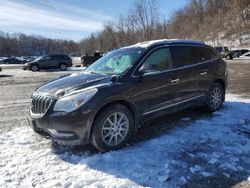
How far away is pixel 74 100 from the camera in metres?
5.23

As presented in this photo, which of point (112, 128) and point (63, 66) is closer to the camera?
point (112, 128)

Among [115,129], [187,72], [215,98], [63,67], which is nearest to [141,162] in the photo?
[115,129]

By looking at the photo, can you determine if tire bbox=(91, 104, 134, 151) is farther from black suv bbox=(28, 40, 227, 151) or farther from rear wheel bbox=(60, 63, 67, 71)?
rear wheel bbox=(60, 63, 67, 71)

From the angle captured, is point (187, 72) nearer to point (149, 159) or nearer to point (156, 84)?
point (156, 84)

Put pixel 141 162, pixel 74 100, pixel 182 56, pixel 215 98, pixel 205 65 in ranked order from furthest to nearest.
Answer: pixel 215 98 → pixel 205 65 → pixel 182 56 → pixel 74 100 → pixel 141 162

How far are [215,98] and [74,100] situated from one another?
4.09 meters

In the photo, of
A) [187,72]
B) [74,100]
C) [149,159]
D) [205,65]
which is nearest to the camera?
[149,159]

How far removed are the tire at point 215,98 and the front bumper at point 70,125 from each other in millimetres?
3608

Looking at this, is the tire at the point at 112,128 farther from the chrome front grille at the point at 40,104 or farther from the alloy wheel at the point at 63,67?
the alloy wheel at the point at 63,67

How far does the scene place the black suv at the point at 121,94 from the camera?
205 inches

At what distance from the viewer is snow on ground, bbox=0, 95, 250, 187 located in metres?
4.41

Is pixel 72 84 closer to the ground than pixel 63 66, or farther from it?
farther from it

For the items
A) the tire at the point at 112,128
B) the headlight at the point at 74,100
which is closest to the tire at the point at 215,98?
the tire at the point at 112,128

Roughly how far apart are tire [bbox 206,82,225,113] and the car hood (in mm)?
2998
